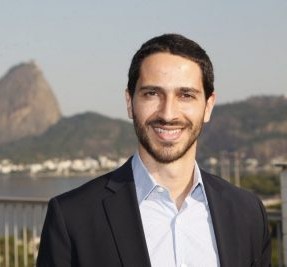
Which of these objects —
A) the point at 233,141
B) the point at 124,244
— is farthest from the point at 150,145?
the point at 233,141

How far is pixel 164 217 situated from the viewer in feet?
6.52

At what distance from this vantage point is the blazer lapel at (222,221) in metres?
2.00

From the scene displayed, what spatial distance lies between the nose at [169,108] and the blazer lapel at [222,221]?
326 mm

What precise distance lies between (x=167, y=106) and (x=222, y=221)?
0.43 metres

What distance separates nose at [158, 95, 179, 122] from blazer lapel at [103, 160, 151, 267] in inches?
10.7

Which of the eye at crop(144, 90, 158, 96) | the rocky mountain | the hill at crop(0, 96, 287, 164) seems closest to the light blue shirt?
the eye at crop(144, 90, 158, 96)

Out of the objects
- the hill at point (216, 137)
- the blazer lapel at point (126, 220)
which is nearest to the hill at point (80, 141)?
the hill at point (216, 137)

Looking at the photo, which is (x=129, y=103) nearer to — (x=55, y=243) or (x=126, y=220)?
(x=126, y=220)

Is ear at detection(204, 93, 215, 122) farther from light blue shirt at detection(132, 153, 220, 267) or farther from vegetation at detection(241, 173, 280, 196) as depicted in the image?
vegetation at detection(241, 173, 280, 196)

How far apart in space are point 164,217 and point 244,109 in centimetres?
17672

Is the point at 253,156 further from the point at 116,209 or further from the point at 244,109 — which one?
the point at 116,209

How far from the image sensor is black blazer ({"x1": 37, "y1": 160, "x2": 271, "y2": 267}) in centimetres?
193

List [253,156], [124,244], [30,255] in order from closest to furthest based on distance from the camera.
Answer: [124,244] → [30,255] → [253,156]

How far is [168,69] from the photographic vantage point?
1926 mm
